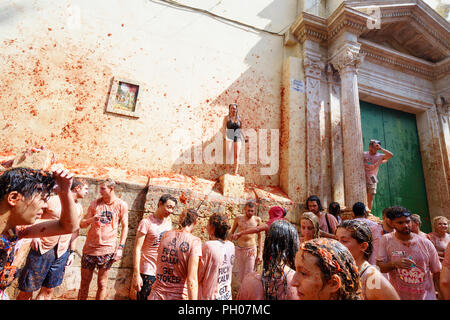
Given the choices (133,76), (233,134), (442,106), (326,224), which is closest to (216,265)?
(326,224)

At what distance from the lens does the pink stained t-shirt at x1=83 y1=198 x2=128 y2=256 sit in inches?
121

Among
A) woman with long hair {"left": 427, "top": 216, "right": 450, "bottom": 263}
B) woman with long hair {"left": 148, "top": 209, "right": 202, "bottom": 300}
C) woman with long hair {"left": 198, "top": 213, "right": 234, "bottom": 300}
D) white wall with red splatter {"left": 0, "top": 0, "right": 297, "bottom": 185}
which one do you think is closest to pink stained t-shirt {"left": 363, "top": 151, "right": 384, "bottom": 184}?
woman with long hair {"left": 427, "top": 216, "right": 450, "bottom": 263}

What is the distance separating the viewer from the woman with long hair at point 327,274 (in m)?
1.24

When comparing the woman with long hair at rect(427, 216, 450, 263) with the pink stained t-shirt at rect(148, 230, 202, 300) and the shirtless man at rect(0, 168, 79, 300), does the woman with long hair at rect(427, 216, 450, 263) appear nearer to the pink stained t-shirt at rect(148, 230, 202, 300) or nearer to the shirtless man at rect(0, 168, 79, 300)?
the pink stained t-shirt at rect(148, 230, 202, 300)

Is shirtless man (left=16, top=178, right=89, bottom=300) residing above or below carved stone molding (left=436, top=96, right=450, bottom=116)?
below

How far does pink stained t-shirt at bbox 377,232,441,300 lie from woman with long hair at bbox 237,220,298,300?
1543mm

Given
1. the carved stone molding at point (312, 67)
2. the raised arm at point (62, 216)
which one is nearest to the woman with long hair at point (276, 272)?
the raised arm at point (62, 216)

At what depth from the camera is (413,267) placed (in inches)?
97.5

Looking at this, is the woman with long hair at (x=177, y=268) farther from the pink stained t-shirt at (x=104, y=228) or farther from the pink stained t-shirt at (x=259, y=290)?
the pink stained t-shirt at (x=104, y=228)

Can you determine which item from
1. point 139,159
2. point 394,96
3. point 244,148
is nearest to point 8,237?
point 139,159

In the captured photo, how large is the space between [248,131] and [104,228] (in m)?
4.27

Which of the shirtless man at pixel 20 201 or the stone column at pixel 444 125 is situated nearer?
the shirtless man at pixel 20 201

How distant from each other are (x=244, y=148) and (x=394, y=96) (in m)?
5.35

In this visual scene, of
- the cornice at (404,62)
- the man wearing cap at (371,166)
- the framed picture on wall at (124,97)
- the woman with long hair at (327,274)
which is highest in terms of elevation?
the cornice at (404,62)
